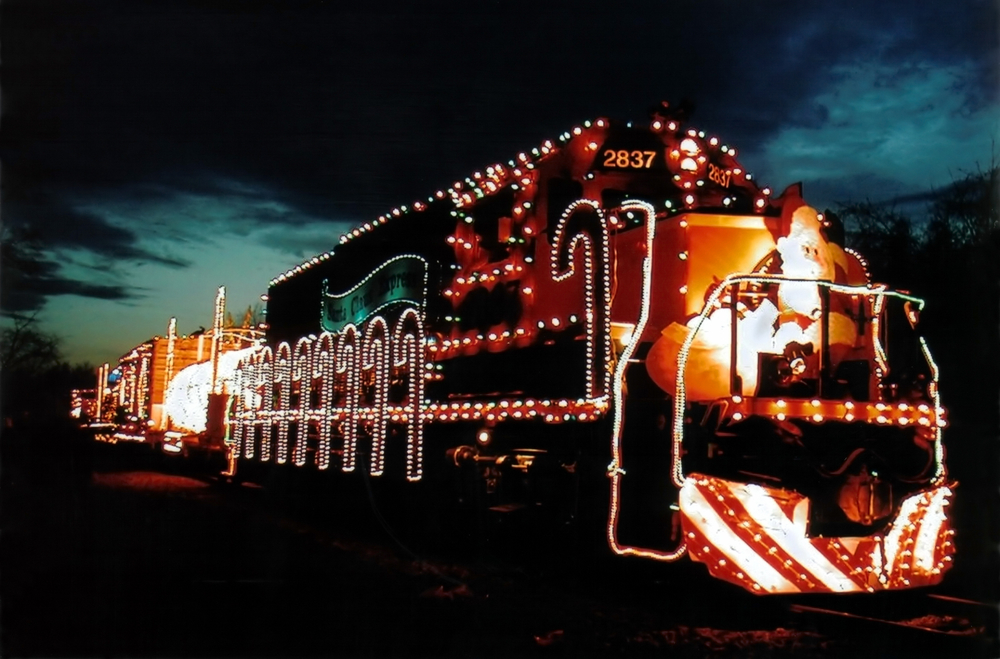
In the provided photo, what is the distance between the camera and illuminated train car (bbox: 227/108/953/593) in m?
8.12

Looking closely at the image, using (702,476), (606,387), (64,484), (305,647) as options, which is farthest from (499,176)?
(64,484)

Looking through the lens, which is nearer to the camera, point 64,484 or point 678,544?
point 678,544

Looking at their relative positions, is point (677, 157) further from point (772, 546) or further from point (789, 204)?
point (772, 546)

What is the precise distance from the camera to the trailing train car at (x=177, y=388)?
2227 cm

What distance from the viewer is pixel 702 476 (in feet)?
26.9

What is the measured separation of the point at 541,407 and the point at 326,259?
7674 mm

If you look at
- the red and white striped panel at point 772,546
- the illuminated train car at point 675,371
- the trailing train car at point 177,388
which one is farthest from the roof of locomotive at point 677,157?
the trailing train car at point 177,388

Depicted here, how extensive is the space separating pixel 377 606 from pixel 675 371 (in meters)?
3.18

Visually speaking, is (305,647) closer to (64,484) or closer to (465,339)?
(465,339)

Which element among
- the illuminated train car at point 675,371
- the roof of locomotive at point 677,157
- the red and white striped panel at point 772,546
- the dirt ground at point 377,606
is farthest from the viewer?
the roof of locomotive at point 677,157

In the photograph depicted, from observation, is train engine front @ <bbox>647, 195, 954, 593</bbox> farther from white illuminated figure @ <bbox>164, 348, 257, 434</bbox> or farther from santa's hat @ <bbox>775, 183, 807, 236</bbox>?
white illuminated figure @ <bbox>164, 348, 257, 434</bbox>

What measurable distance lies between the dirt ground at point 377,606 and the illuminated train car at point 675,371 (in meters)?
0.51

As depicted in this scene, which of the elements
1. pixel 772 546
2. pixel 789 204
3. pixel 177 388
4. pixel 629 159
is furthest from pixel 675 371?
pixel 177 388

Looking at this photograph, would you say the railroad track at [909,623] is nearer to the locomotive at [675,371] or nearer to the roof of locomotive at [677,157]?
the locomotive at [675,371]
